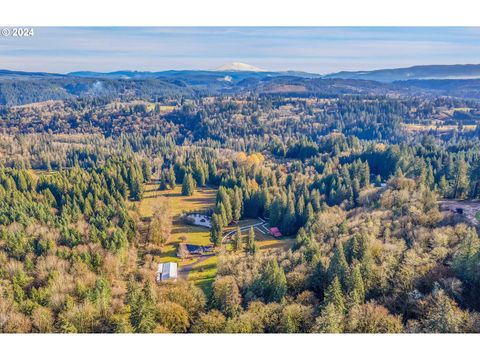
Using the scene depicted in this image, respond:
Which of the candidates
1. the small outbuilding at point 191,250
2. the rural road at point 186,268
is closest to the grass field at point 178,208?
the rural road at point 186,268

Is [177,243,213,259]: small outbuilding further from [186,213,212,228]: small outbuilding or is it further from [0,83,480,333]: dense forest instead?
[186,213,212,228]: small outbuilding

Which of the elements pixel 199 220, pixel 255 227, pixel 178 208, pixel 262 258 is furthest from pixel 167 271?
pixel 178 208

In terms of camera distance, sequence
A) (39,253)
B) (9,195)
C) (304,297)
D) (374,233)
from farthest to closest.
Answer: (9,195)
(39,253)
(374,233)
(304,297)

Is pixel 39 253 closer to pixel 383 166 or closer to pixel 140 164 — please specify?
pixel 140 164

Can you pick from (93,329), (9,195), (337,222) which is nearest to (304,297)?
(93,329)

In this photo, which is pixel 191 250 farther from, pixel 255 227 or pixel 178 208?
pixel 178 208

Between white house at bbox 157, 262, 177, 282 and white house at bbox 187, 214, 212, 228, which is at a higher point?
white house at bbox 187, 214, 212, 228

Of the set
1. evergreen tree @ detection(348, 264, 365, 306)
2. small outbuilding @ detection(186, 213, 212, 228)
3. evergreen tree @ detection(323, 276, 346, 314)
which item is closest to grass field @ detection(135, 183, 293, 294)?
small outbuilding @ detection(186, 213, 212, 228)

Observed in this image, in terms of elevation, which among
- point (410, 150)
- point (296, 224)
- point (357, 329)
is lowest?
point (296, 224)

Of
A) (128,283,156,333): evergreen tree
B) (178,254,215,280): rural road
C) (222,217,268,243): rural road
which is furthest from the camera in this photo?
(222,217,268,243): rural road
